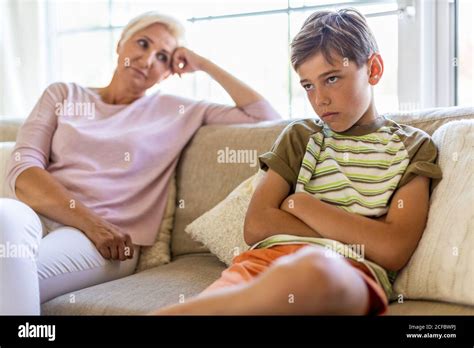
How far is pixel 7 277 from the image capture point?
139 centimetres

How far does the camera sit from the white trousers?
1.40 metres

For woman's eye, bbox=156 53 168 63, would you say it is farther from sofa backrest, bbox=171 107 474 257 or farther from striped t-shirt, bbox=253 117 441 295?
striped t-shirt, bbox=253 117 441 295

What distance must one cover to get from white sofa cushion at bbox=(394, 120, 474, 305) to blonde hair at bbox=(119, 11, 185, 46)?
102 centimetres

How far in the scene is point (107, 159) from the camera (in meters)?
1.93

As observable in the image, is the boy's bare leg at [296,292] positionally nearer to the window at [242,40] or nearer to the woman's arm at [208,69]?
the woman's arm at [208,69]

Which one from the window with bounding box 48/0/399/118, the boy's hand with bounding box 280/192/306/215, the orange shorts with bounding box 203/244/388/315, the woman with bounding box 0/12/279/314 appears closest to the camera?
the orange shorts with bounding box 203/244/388/315

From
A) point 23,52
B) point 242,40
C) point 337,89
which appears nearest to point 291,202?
point 337,89

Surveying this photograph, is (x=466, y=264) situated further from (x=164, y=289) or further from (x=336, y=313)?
(x=164, y=289)

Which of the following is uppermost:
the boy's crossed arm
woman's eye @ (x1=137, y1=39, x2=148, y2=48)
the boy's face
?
woman's eye @ (x1=137, y1=39, x2=148, y2=48)

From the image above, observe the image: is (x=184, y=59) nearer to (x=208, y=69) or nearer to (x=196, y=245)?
(x=208, y=69)

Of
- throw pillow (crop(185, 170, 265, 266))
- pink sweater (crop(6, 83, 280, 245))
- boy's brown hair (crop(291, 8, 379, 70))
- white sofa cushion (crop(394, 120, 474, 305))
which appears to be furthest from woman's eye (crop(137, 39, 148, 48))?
white sofa cushion (crop(394, 120, 474, 305))

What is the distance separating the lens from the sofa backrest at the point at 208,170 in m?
1.87

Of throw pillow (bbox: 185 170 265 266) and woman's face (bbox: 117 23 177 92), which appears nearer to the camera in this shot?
throw pillow (bbox: 185 170 265 266)
